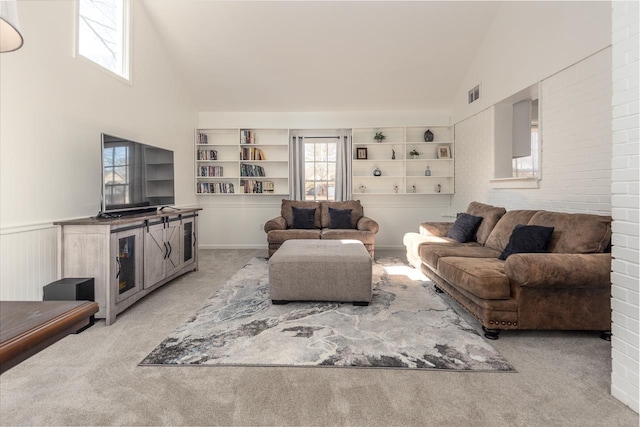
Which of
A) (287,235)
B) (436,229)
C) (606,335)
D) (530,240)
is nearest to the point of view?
(606,335)

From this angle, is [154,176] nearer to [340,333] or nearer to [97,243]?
[97,243]

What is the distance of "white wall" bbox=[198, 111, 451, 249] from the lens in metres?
6.17

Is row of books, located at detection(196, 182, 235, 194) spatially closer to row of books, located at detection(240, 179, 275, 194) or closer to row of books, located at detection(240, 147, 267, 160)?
row of books, located at detection(240, 179, 275, 194)

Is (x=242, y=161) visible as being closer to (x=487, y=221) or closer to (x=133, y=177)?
(x=133, y=177)

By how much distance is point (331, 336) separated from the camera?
2.33m

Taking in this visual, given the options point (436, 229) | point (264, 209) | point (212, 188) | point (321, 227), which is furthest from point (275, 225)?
point (436, 229)

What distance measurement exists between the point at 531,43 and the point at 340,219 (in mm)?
3329

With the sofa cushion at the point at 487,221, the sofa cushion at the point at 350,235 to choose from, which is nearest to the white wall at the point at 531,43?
the sofa cushion at the point at 487,221

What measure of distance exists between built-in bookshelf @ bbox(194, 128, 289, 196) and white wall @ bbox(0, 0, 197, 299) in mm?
2005

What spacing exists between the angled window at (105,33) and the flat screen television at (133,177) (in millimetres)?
991

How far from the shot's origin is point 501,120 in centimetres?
447

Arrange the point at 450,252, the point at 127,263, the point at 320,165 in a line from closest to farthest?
the point at 127,263 → the point at 450,252 → the point at 320,165

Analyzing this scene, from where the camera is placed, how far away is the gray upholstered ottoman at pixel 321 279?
9.58ft

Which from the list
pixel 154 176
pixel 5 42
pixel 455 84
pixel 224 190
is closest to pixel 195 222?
pixel 154 176
